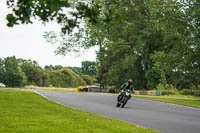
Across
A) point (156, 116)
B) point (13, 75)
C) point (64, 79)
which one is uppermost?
point (13, 75)

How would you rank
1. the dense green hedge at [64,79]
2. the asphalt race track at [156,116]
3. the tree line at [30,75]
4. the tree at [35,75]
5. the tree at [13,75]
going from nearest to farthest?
the asphalt race track at [156,116] → the tree at [13,75] → the tree line at [30,75] → the tree at [35,75] → the dense green hedge at [64,79]

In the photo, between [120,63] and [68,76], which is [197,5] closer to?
[120,63]

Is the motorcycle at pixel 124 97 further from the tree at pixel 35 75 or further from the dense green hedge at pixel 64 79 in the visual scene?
the dense green hedge at pixel 64 79

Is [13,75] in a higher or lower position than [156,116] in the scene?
higher

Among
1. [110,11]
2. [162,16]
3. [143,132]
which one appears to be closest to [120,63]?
[162,16]

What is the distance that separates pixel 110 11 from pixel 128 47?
45.6 meters

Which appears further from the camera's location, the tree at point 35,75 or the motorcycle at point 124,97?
the tree at point 35,75

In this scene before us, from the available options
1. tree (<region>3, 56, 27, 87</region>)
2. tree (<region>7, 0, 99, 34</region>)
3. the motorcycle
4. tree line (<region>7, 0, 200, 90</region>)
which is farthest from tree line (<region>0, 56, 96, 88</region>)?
tree (<region>7, 0, 99, 34</region>)

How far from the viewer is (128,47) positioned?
165 ft

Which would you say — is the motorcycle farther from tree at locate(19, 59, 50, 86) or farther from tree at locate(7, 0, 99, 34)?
tree at locate(19, 59, 50, 86)

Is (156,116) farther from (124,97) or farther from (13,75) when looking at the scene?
(13,75)

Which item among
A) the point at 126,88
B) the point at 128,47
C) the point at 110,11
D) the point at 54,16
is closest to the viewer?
the point at 54,16

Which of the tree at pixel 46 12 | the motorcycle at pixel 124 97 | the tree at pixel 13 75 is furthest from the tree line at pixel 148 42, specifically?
the tree at pixel 46 12

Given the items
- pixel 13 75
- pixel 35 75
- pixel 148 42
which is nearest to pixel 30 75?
pixel 35 75
